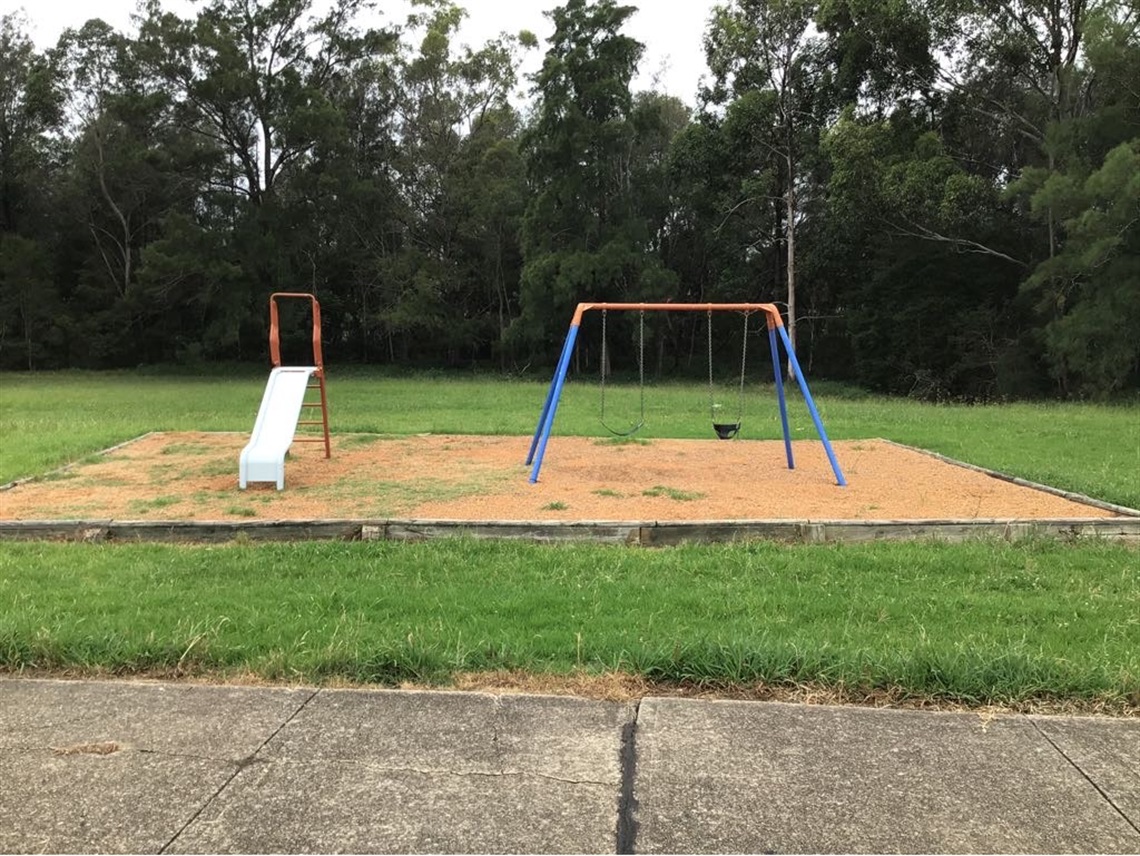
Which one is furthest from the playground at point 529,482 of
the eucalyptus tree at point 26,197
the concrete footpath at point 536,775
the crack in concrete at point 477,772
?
the eucalyptus tree at point 26,197

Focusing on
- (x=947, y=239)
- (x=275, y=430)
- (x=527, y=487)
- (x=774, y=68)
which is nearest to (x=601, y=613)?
(x=527, y=487)

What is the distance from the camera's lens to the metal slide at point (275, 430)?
8.62 metres

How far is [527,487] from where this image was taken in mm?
8539

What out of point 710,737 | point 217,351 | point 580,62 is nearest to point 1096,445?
point 710,737

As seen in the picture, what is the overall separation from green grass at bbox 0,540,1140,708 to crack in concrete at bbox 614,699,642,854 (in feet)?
1.87

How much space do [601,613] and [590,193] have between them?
32.7 metres

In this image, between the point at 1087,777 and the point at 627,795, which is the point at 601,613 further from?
the point at 1087,777

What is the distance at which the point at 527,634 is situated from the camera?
13.4ft

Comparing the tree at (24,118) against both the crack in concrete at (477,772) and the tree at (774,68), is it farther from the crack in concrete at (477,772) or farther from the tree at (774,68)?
the crack in concrete at (477,772)

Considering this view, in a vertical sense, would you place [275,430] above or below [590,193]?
below

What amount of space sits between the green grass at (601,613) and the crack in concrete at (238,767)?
1.11ft

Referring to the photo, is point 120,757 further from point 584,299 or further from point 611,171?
point 611,171

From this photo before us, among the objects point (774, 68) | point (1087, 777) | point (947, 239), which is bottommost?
point (1087, 777)

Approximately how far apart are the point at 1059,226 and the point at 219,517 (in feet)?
90.1
